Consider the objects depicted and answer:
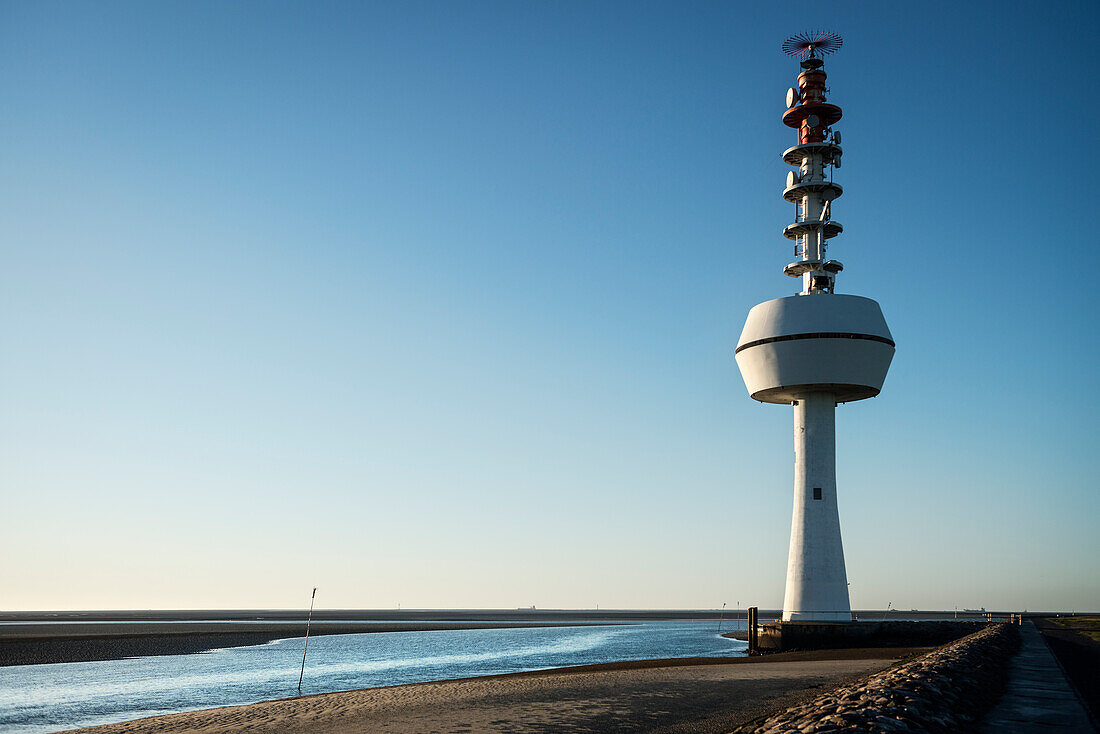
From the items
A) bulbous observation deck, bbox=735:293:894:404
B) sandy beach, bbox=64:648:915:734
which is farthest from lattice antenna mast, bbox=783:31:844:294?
sandy beach, bbox=64:648:915:734

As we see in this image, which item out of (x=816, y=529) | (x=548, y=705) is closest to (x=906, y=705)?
(x=548, y=705)

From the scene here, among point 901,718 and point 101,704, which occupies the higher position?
point 901,718

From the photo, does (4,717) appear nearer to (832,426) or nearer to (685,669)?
(685,669)

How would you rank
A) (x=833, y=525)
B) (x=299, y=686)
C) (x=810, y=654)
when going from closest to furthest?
(x=299, y=686), (x=810, y=654), (x=833, y=525)

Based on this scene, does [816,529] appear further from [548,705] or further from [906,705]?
[906,705]

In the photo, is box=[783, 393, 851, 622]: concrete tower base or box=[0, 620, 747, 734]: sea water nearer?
box=[0, 620, 747, 734]: sea water

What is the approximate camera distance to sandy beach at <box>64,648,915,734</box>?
16188 mm

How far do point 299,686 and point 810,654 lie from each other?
20915 millimetres

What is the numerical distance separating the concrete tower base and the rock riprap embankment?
1771 centimetres

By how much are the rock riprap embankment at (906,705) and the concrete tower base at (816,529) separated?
58.1 ft

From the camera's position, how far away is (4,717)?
2050 centimetres

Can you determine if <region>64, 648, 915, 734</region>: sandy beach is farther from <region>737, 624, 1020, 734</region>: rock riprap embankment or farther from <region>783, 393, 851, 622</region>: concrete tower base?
<region>783, 393, 851, 622</region>: concrete tower base

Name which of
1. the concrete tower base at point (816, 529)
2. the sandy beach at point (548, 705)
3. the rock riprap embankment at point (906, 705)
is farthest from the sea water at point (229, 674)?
the rock riprap embankment at point (906, 705)

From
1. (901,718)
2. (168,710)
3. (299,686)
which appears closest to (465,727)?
(901,718)
